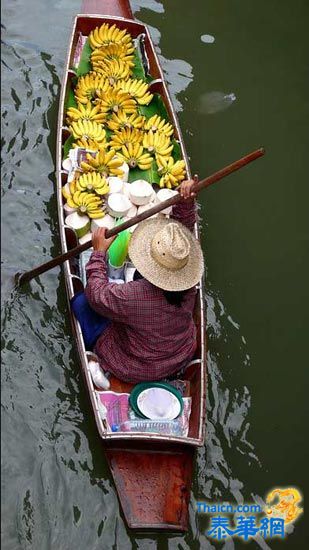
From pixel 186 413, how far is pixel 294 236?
261 cm

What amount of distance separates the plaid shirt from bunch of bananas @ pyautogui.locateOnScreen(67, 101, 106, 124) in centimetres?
179

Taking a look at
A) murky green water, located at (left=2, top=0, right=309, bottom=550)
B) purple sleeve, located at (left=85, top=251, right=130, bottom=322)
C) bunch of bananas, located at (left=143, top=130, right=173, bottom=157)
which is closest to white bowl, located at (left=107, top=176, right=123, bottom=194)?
bunch of bananas, located at (left=143, top=130, right=173, bottom=157)

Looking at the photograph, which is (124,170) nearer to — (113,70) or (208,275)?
(208,275)

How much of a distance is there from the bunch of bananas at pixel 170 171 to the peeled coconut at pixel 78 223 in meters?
0.87

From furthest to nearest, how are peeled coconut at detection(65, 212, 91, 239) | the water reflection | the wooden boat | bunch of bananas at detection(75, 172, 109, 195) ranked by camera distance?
the water reflection, bunch of bananas at detection(75, 172, 109, 195), peeled coconut at detection(65, 212, 91, 239), the wooden boat

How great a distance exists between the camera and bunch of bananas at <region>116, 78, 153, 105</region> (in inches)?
267

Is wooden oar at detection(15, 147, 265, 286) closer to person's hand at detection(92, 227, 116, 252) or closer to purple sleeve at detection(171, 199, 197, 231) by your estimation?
person's hand at detection(92, 227, 116, 252)

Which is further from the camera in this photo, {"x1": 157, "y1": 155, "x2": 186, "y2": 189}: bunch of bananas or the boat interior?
{"x1": 157, "y1": 155, "x2": 186, "y2": 189}: bunch of bananas

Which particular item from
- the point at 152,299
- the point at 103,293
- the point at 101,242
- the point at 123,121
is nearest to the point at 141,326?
the point at 152,299

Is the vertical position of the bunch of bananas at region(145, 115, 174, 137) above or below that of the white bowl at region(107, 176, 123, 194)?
above

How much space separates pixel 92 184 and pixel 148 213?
1231 mm

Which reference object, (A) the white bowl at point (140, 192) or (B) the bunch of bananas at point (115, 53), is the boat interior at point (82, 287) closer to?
(B) the bunch of bananas at point (115, 53)

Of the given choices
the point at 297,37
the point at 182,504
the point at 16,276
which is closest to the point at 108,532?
the point at 182,504

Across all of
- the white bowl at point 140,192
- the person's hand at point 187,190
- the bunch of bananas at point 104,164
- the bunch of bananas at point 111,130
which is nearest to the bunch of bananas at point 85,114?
the bunch of bananas at point 111,130
